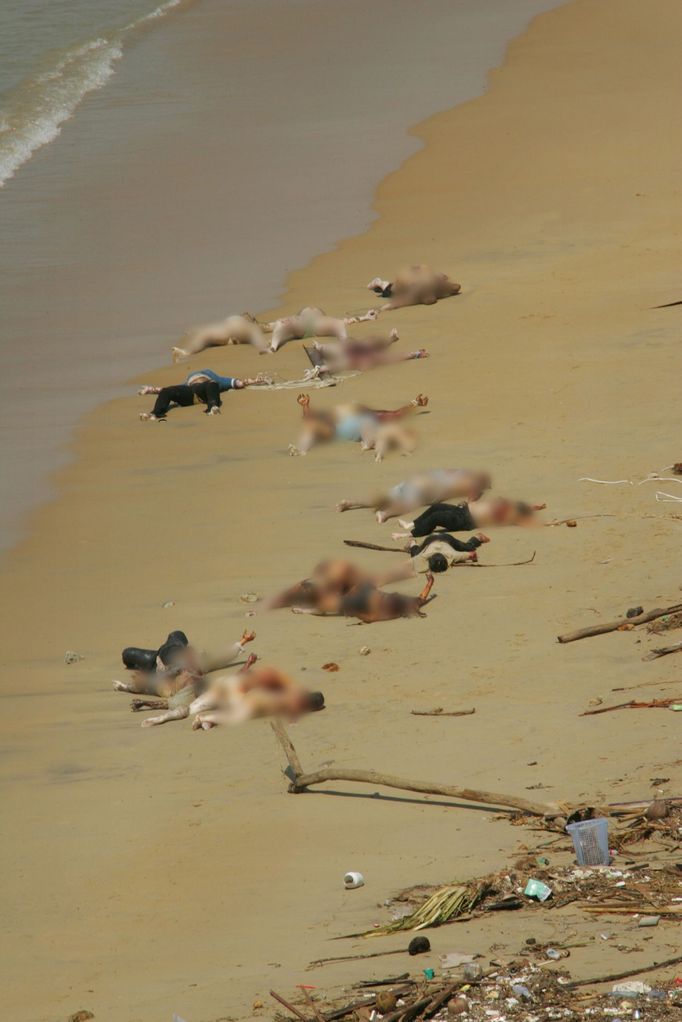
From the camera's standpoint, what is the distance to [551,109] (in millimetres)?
22188

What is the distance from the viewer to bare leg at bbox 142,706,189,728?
25.7 feet

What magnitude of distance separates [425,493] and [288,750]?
3.81m

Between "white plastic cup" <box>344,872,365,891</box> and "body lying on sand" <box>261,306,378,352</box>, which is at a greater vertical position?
"white plastic cup" <box>344,872,365,891</box>

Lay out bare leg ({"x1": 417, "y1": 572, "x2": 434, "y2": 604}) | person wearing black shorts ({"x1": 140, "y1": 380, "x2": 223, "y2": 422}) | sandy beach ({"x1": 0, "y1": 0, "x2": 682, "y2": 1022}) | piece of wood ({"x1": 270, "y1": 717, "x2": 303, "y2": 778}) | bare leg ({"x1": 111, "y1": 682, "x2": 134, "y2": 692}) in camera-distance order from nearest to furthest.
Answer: sandy beach ({"x1": 0, "y1": 0, "x2": 682, "y2": 1022})
piece of wood ({"x1": 270, "y1": 717, "x2": 303, "y2": 778})
bare leg ({"x1": 111, "y1": 682, "x2": 134, "y2": 692})
bare leg ({"x1": 417, "y1": 572, "x2": 434, "y2": 604})
person wearing black shorts ({"x1": 140, "y1": 380, "x2": 223, "y2": 422})

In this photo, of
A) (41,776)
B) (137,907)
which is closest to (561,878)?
(137,907)

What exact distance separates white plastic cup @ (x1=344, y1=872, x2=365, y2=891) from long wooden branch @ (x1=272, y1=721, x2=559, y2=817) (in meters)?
0.63

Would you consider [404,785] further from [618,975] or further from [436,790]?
[618,975]

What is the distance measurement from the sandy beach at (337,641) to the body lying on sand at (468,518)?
20 cm

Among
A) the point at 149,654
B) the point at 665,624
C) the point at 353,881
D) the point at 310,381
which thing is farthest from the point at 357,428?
the point at 353,881

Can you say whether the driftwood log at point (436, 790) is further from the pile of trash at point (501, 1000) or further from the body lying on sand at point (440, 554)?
the body lying on sand at point (440, 554)

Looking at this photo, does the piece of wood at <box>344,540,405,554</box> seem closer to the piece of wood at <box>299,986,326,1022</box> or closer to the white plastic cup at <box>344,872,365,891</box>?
the white plastic cup at <box>344,872,365,891</box>

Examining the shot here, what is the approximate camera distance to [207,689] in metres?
8.05

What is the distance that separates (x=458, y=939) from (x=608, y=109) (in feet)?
59.3

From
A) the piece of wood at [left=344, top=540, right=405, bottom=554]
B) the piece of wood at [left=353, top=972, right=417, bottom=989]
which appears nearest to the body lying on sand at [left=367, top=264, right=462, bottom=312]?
the piece of wood at [left=344, top=540, right=405, bottom=554]
